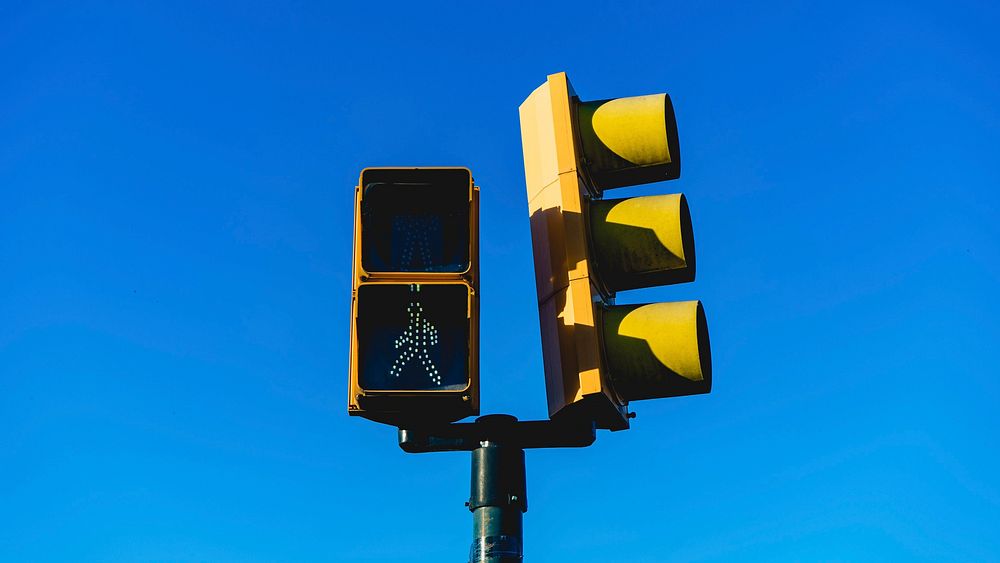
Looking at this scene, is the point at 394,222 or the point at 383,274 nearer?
the point at 383,274

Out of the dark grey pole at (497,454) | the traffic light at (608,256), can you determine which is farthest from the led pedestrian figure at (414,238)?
the dark grey pole at (497,454)

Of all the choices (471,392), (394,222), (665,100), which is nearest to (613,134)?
(665,100)

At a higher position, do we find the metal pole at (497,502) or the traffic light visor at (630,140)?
the traffic light visor at (630,140)

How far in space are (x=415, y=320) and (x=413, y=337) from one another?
0.24 ft

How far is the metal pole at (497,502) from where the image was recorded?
15.5 ft

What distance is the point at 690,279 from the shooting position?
17.3ft

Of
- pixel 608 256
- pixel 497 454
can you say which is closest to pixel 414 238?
pixel 608 256

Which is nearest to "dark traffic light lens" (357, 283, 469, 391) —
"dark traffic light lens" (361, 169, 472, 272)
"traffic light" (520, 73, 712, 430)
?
"dark traffic light lens" (361, 169, 472, 272)

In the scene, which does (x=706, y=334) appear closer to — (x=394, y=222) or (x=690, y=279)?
(x=690, y=279)

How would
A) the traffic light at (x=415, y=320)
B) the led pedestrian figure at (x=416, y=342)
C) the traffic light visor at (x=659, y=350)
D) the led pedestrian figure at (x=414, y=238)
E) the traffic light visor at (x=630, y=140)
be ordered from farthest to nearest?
the traffic light visor at (x=630, y=140) < the led pedestrian figure at (x=414, y=238) < the traffic light visor at (x=659, y=350) < the led pedestrian figure at (x=416, y=342) < the traffic light at (x=415, y=320)

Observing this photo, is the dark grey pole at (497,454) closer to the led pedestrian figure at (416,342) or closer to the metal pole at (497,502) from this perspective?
the metal pole at (497,502)

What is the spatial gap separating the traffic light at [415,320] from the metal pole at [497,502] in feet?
0.94

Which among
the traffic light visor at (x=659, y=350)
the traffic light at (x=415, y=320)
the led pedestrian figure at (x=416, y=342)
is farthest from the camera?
the traffic light visor at (x=659, y=350)

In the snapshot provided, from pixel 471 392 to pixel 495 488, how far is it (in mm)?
491
